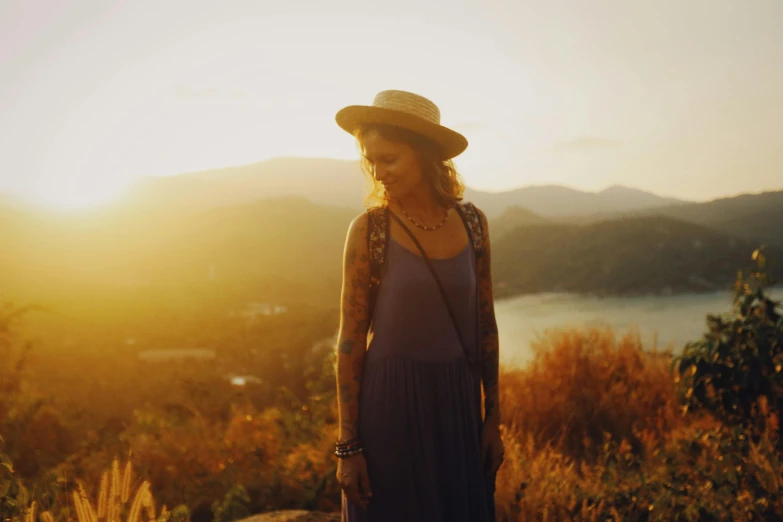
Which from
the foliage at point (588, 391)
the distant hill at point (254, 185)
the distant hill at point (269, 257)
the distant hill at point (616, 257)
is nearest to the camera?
the foliage at point (588, 391)

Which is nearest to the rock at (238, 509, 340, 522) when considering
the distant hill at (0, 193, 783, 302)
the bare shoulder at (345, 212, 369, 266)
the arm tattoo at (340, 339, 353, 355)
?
the arm tattoo at (340, 339, 353, 355)

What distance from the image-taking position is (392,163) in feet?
5.94

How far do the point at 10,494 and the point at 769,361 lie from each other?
4.64 meters

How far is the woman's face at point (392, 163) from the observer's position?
1804 millimetres

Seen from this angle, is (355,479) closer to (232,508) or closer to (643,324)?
(232,508)

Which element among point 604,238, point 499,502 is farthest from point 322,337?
point 499,502

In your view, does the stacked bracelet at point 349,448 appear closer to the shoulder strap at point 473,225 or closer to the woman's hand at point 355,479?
the woman's hand at point 355,479

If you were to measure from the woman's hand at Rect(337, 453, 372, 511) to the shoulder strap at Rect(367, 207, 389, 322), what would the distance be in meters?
0.45

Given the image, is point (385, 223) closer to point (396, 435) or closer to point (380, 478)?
point (396, 435)

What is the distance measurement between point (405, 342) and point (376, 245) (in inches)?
12.7

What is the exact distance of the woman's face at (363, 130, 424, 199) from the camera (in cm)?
180

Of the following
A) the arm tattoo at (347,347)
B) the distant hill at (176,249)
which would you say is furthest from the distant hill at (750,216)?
the distant hill at (176,249)

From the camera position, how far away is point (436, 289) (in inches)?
70.7

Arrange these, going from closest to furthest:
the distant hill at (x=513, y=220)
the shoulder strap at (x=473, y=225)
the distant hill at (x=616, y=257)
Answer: the shoulder strap at (x=473, y=225), the distant hill at (x=616, y=257), the distant hill at (x=513, y=220)
